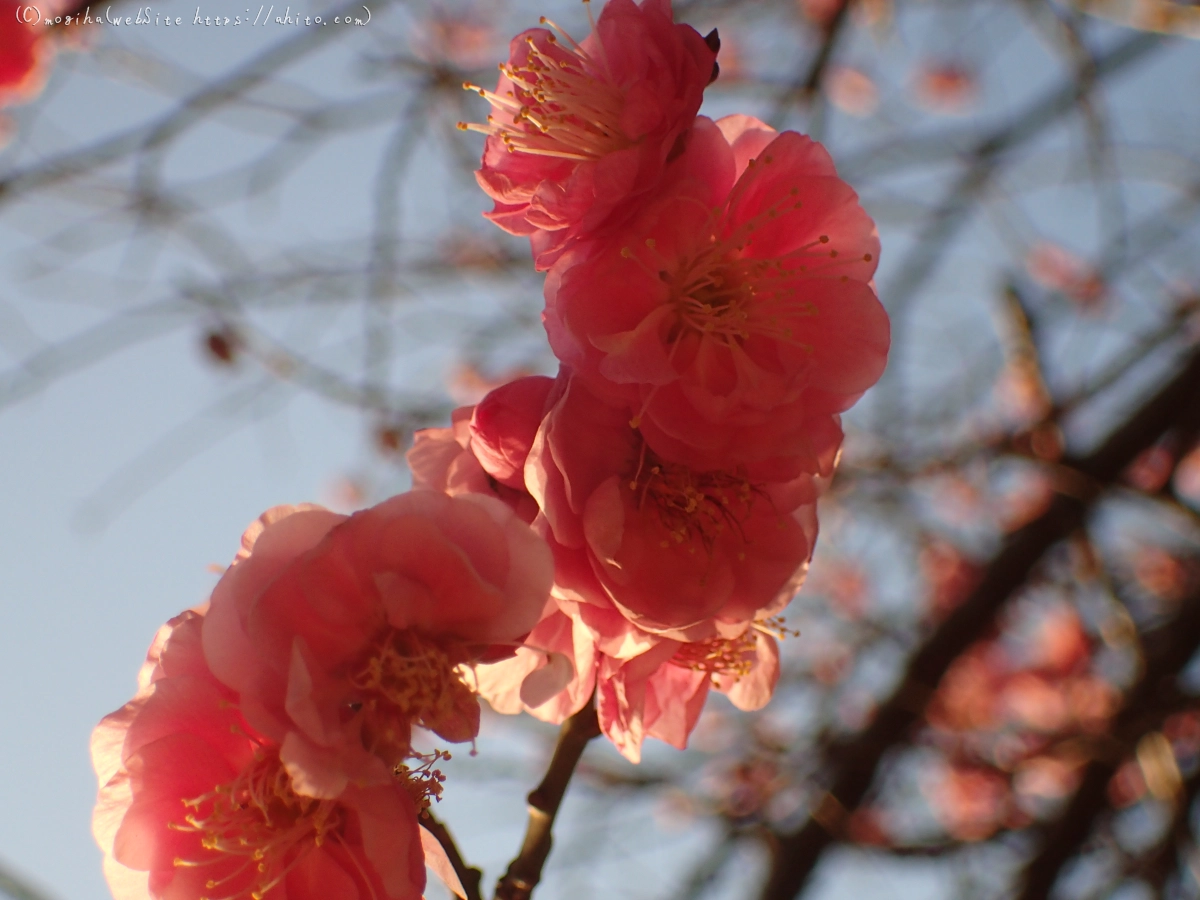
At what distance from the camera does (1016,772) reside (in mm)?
2326

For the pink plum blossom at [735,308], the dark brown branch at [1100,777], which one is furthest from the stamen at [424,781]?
the dark brown branch at [1100,777]

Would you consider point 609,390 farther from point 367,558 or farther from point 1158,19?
point 1158,19

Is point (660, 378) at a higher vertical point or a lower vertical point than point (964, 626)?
lower

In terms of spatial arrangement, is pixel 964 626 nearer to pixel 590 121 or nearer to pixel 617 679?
pixel 617 679

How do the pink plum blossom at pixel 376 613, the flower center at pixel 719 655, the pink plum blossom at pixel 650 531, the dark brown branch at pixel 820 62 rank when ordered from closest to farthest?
the pink plum blossom at pixel 376 613, the pink plum blossom at pixel 650 531, the flower center at pixel 719 655, the dark brown branch at pixel 820 62

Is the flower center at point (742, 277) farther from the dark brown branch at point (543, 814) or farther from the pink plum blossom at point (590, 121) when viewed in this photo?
the dark brown branch at point (543, 814)

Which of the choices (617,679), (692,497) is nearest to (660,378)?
(692,497)

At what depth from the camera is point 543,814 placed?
954 mm

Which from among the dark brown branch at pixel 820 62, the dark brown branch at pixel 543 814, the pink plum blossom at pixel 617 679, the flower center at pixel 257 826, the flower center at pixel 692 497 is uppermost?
the dark brown branch at pixel 820 62

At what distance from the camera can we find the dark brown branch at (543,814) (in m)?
0.94

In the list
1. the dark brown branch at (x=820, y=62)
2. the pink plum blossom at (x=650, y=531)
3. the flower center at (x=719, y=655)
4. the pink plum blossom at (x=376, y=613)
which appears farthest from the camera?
the dark brown branch at (x=820, y=62)

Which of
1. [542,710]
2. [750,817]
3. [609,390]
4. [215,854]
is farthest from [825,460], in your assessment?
[750,817]

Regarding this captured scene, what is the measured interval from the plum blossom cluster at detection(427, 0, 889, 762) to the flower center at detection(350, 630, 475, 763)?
88 millimetres

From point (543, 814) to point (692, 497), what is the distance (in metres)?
0.33
